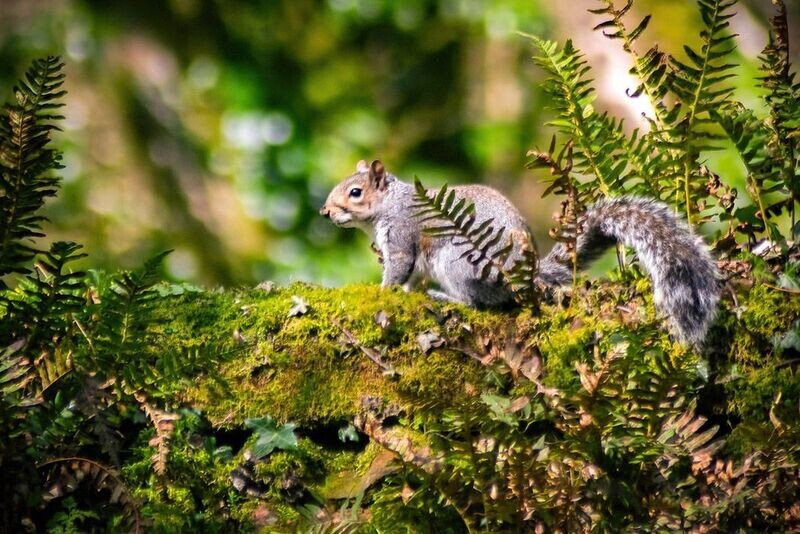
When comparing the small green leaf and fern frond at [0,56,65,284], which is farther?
the small green leaf

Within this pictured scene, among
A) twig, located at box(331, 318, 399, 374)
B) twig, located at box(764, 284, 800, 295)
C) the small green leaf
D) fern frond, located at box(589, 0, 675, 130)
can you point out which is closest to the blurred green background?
fern frond, located at box(589, 0, 675, 130)

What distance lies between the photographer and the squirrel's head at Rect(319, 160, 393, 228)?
187 inches

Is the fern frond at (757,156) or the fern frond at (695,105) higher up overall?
the fern frond at (695,105)

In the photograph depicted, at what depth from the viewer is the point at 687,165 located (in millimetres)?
3168

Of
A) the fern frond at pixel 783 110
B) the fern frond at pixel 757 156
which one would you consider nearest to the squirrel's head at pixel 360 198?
the fern frond at pixel 757 156

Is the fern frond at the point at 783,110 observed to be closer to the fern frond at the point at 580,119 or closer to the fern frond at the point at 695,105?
the fern frond at the point at 695,105

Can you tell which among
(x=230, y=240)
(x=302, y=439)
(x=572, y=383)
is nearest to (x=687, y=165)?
(x=572, y=383)

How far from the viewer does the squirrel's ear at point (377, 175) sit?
4746mm

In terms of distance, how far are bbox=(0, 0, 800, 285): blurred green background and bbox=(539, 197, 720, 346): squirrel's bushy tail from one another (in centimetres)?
302

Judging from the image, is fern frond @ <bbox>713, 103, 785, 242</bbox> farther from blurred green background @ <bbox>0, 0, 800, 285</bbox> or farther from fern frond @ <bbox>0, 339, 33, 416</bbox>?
blurred green background @ <bbox>0, 0, 800, 285</bbox>

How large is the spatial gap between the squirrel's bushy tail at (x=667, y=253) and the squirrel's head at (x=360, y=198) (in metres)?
1.65

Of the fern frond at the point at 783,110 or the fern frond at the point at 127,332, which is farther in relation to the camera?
the fern frond at the point at 783,110

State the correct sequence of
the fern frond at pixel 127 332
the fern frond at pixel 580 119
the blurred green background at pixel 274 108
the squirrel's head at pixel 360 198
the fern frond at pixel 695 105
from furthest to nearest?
1. the blurred green background at pixel 274 108
2. the squirrel's head at pixel 360 198
3. the fern frond at pixel 580 119
4. the fern frond at pixel 695 105
5. the fern frond at pixel 127 332

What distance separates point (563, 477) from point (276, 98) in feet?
15.4
